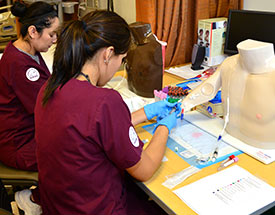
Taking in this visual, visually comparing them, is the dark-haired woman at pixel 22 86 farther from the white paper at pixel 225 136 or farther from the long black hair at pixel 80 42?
the white paper at pixel 225 136

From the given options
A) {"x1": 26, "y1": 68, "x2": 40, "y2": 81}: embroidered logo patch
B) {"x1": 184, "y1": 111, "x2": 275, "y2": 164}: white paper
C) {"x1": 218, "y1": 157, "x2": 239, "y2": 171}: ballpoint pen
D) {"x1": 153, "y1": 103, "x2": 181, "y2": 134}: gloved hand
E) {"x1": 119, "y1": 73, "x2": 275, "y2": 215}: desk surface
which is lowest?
{"x1": 119, "y1": 73, "x2": 275, "y2": 215}: desk surface

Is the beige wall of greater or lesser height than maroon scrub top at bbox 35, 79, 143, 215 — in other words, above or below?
above

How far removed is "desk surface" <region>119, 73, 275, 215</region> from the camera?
89 centimetres

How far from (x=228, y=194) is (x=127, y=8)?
1.82 metres

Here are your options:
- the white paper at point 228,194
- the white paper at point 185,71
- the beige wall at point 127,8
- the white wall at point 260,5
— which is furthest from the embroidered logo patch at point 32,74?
the white wall at point 260,5

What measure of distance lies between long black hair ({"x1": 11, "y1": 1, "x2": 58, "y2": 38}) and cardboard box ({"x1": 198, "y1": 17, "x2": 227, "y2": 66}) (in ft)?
3.52

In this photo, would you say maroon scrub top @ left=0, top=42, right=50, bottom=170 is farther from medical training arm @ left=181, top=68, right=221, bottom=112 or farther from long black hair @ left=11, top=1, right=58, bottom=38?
medical training arm @ left=181, top=68, right=221, bottom=112

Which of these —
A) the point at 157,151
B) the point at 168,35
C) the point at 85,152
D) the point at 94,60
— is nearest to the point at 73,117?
the point at 85,152

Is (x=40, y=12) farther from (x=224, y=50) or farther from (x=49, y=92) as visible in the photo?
(x=224, y=50)

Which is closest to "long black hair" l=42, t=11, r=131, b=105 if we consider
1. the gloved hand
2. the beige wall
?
the gloved hand

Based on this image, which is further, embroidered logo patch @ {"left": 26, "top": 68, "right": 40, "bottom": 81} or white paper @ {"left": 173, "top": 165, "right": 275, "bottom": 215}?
embroidered logo patch @ {"left": 26, "top": 68, "right": 40, "bottom": 81}

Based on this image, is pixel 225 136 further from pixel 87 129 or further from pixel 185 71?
pixel 185 71

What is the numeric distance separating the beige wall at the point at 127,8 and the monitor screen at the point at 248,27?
731mm

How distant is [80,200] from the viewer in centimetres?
90
